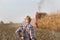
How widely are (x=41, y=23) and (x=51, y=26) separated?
1.09 meters

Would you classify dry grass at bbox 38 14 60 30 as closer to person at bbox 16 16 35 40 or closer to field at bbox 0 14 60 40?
field at bbox 0 14 60 40

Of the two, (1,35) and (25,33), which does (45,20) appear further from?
(25,33)

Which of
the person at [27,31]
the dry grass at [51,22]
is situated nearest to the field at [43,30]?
the dry grass at [51,22]

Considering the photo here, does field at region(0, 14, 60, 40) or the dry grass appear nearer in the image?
field at region(0, 14, 60, 40)

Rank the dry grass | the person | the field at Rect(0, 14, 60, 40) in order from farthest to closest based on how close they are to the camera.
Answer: the dry grass
the field at Rect(0, 14, 60, 40)
the person

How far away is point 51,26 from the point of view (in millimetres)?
22125

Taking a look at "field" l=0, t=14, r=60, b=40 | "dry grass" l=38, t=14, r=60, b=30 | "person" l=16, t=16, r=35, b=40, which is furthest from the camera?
"dry grass" l=38, t=14, r=60, b=30

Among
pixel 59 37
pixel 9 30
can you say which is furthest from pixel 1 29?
pixel 59 37

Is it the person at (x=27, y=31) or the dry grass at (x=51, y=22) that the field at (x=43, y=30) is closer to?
the dry grass at (x=51, y=22)

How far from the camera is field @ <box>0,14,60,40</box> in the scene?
1516cm

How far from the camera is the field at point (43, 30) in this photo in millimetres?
15156

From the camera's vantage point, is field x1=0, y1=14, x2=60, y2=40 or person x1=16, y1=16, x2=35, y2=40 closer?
person x1=16, y1=16, x2=35, y2=40

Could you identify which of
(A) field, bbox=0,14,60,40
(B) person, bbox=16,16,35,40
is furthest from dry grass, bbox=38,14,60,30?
(B) person, bbox=16,16,35,40

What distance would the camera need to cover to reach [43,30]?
18.8m
